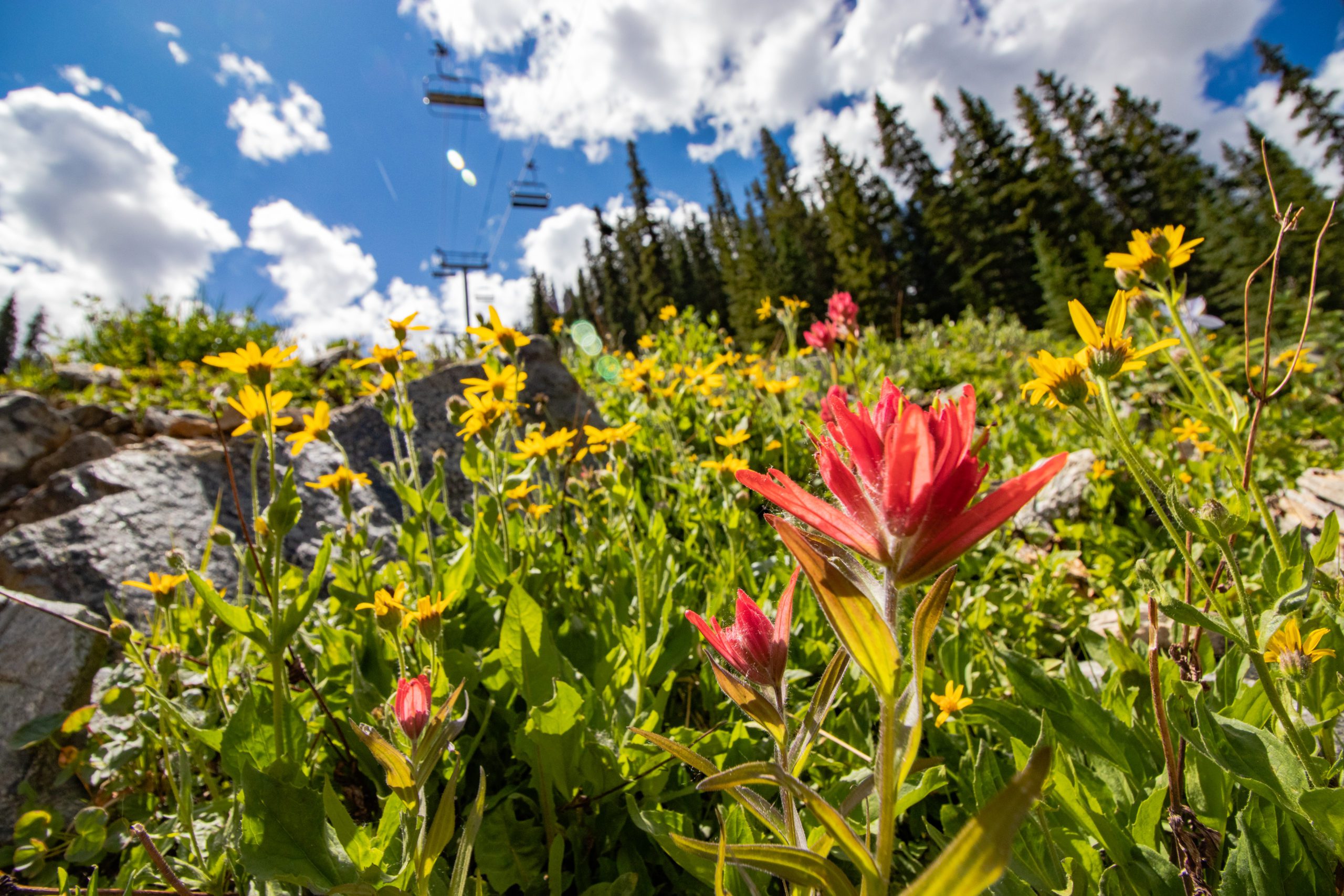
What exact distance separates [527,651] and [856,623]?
3.34ft

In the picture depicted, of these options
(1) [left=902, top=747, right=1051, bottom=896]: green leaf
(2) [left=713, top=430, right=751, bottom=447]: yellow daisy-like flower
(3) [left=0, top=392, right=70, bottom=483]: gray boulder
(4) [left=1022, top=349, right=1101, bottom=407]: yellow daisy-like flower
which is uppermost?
(3) [left=0, top=392, right=70, bottom=483]: gray boulder

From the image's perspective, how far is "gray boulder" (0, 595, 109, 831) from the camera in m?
1.69

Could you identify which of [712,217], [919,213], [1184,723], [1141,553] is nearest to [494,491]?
[1184,723]

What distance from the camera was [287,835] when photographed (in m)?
0.96

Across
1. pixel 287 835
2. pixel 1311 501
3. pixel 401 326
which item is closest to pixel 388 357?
pixel 401 326

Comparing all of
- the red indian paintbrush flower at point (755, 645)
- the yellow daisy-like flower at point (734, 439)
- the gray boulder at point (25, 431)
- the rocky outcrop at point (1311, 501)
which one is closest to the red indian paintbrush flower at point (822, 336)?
the yellow daisy-like flower at point (734, 439)

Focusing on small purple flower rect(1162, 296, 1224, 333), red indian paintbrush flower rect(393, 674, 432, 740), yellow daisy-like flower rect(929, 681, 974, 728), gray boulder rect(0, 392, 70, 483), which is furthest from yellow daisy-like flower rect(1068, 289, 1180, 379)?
gray boulder rect(0, 392, 70, 483)

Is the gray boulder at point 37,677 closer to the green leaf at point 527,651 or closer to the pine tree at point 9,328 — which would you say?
the green leaf at point 527,651

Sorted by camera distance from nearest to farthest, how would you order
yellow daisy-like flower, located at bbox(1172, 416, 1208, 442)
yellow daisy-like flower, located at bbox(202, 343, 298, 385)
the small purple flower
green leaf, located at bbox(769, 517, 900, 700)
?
green leaf, located at bbox(769, 517, 900, 700), yellow daisy-like flower, located at bbox(202, 343, 298, 385), the small purple flower, yellow daisy-like flower, located at bbox(1172, 416, 1208, 442)

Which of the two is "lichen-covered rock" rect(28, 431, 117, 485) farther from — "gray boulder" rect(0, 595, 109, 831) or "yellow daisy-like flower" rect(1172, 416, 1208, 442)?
"yellow daisy-like flower" rect(1172, 416, 1208, 442)

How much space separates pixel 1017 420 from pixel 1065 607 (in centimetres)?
227

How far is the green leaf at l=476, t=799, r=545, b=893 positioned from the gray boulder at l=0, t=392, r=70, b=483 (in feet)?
11.8

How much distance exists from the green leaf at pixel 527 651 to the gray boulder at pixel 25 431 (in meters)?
3.49

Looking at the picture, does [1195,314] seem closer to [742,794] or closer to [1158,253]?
[1158,253]
